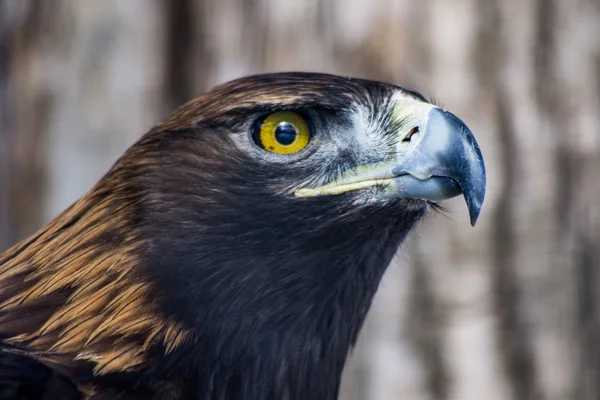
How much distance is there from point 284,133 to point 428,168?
36 cm

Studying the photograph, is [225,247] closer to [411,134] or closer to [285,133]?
[285,133]

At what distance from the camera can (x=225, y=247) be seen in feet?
7.52

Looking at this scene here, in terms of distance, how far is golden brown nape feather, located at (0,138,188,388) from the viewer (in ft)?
6.97

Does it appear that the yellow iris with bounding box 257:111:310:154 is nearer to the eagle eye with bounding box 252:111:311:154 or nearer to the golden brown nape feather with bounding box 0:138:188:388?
the eagle eye with bounding box 252:111:311:154

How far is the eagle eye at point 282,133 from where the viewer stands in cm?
225

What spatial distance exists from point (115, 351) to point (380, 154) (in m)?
0.78

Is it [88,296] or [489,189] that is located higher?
[489,189]

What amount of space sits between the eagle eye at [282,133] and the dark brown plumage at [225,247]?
0.8 inches

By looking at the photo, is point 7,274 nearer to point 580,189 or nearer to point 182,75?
point 182,75

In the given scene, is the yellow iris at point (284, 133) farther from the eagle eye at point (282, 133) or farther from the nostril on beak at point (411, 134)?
the nostril on beak at point (411, 134)

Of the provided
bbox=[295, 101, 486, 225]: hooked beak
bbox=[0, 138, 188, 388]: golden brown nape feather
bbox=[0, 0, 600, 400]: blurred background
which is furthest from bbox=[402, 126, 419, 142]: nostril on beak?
bbox=[0, 0, 600, 400]: blurred background

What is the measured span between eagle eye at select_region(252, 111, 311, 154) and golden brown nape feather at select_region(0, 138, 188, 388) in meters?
0.32

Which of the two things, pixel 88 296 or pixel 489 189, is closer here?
pixel 88 296

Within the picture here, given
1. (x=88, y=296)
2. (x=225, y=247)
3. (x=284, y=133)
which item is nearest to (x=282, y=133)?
(x=284, y=133)
